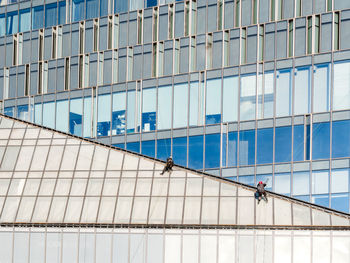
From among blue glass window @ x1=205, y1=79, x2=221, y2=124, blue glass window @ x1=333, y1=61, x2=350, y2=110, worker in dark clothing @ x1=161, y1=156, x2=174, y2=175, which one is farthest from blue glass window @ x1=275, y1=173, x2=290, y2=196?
worker in dark clothing @ x1=161, y1=156, x2=174, y2=175

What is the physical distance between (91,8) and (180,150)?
1802 cm

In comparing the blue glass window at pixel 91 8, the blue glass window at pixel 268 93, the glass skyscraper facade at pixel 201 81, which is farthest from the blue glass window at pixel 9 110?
the blue glass window at pixel 268 93

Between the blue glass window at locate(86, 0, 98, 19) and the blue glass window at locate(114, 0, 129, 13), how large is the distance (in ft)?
7.99

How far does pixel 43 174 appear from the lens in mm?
72500

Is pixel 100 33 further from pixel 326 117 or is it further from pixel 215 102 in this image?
pixel 326 117

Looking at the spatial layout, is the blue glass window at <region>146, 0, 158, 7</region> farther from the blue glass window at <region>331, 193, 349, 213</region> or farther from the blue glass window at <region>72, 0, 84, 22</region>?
the blue glass window at <region>331, 193, 349, 213</region>

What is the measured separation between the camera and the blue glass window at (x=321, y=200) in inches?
3428

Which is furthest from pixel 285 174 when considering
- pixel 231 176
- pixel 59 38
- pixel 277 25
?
pixel 59 38

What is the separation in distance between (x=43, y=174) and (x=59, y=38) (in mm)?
38171

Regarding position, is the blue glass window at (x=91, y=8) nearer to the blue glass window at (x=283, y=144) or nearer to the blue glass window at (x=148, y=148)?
the blue glass window at (x=148, y=148)

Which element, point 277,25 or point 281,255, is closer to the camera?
point 281,255

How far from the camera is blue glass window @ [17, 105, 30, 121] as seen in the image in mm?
109688

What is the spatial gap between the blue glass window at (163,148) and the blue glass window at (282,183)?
37.4 feet

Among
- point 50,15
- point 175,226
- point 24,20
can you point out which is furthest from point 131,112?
point 175,226
